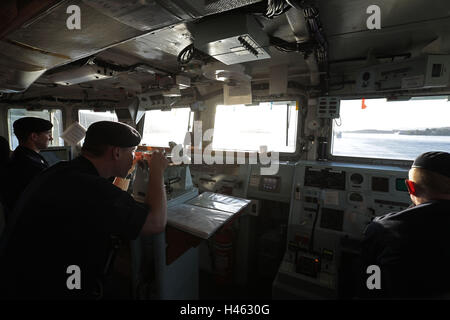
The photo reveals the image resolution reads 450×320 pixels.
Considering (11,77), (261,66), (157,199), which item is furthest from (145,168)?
(261,66)

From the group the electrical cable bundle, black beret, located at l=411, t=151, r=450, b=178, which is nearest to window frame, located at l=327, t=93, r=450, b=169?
black beret, located at l=411, t=151, r=450, b=178

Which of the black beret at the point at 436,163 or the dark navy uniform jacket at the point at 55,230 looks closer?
the dark navy uniform jacket at the point at 55,230

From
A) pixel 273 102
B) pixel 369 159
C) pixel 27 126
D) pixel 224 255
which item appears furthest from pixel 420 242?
pixel 27 126

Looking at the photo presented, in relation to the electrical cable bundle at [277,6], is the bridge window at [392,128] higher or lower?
lower

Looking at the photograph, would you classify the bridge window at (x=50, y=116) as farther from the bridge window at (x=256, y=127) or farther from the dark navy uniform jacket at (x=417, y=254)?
the dark navy uniform jacket at (x=417, y=254)

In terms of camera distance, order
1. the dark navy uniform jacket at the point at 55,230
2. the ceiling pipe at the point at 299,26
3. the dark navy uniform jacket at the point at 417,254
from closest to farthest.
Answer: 1. the dark navy uniform jacket at the point at 55,230
2. the dark navy uniform jacket at the point at 417,254
3. the ceiling pipe at the point at 299,26

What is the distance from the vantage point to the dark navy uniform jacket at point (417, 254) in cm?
97

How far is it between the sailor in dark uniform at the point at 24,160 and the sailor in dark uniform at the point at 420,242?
104 inches

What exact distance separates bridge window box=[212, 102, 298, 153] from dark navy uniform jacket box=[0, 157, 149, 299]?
7.69 ft

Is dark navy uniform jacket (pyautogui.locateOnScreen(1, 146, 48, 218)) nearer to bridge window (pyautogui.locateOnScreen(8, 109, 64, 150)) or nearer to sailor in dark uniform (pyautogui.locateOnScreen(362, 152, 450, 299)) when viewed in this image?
sailor in dark uniform (pyautogui.locateOnScreen(362, 152, 450, 299))

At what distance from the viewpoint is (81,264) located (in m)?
0.91

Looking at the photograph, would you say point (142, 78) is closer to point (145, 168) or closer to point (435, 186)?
point (145, 168)

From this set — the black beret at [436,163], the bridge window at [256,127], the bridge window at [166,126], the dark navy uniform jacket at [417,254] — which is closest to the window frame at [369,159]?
the bridge window at [256,127]

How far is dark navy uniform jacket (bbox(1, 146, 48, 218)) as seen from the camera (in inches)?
64.2
